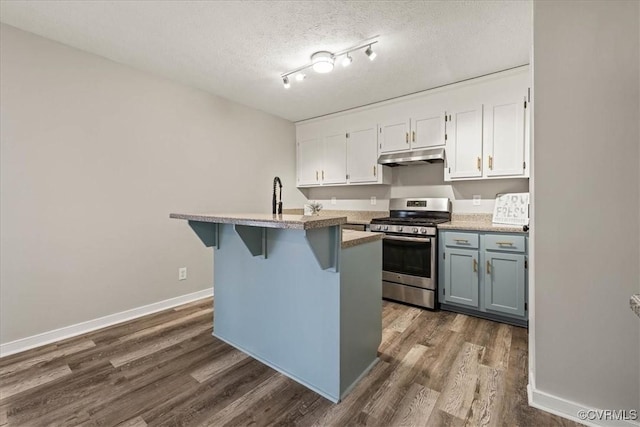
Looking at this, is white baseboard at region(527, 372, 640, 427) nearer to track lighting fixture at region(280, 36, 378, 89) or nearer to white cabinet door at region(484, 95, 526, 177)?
white cabinet door at region(484, 95, 526, 177)

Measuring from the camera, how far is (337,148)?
4.21 metres

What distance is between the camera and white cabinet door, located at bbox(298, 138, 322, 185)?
445 centimetres

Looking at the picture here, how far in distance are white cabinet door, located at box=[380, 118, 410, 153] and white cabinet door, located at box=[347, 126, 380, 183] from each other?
12 centimetres

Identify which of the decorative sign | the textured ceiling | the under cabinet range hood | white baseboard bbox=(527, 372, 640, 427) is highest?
the textured ceiling

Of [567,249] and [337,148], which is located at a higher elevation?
[337,148]

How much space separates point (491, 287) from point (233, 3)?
3.15 meters

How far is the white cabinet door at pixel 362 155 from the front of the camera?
3.82 m

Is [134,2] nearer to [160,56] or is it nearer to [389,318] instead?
[160,56]

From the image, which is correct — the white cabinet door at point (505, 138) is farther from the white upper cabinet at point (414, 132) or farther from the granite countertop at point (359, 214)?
the granite countertop at point (359, 214)

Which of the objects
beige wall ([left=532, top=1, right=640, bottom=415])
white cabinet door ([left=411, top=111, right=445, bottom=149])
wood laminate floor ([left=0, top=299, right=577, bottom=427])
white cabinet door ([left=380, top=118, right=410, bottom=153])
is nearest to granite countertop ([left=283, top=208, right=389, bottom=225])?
white cabinet door ([left=380, top=118, right=410, bottom=153])

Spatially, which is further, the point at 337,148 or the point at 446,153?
the point at 337,148

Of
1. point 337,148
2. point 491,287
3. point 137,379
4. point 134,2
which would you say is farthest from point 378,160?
point 137,379

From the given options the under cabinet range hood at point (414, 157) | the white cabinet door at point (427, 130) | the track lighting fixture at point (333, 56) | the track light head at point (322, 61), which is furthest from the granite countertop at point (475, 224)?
the track light head at point (322, 61)

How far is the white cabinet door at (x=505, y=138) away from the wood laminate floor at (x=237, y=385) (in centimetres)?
156
